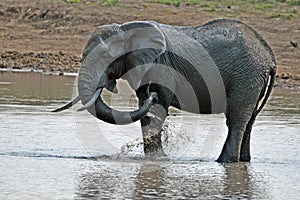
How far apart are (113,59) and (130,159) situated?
3.87ft

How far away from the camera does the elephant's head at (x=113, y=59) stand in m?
8.53

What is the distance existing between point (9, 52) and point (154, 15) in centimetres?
577

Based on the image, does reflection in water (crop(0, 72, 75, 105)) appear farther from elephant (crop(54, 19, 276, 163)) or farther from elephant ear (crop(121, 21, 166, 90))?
elephant ear (crop(121, 21, 166, 90))

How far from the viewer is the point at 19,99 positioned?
14320 mm

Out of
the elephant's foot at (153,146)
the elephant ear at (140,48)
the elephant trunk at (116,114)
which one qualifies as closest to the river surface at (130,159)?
the elephant's foot at (153,146)

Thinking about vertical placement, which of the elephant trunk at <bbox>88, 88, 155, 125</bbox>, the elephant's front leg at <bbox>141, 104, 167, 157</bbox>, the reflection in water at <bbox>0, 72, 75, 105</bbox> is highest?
the elephant trunk at <bbox>88, 88, 155, 125</bbox>

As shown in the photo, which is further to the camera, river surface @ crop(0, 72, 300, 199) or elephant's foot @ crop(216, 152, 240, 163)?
elephant's foot @ crop(216, 152, 240, 163)

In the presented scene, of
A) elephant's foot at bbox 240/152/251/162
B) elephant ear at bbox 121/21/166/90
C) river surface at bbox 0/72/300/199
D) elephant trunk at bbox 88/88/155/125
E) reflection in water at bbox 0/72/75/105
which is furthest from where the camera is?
reflection in water at bbox 0/72/75/105

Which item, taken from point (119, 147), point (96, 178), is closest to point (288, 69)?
point (119, 147)

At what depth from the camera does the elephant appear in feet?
Answer: 29.5

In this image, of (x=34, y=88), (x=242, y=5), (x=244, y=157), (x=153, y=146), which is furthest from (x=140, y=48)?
(x=242, y=5)

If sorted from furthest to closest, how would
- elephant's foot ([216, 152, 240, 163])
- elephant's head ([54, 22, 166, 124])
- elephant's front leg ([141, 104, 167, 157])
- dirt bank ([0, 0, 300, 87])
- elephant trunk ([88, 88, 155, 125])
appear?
dirt bank ([0, 0, 300, 87]) < elephant's foot ([216, 152, 240, 163]) < elephant's front leg ([141, 104, 167, 157]) < elephant trunk ([88, 88, 155, 125]) < elephant's head ([54, 22, 166, 124])

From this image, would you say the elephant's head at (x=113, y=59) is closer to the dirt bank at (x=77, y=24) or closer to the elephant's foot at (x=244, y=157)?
the elephant's foot at (x=244, y=157)

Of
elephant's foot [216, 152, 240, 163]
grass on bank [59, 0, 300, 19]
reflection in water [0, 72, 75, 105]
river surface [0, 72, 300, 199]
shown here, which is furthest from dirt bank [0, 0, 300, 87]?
elephant's foot [216, 152, 240, 163]
